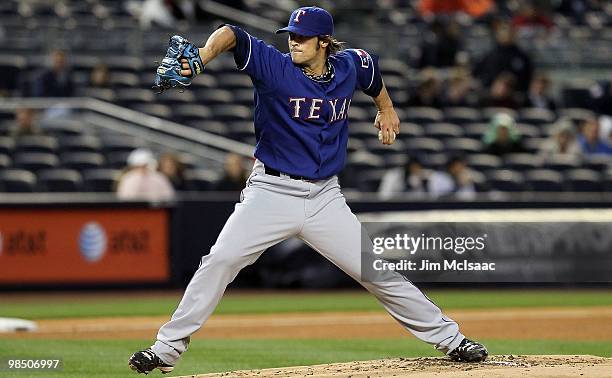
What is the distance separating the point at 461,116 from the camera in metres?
16.8

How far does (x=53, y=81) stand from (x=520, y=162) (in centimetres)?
577

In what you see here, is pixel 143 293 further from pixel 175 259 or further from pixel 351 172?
pixel 351 172

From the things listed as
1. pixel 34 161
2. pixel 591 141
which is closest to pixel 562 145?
pixel 591 141

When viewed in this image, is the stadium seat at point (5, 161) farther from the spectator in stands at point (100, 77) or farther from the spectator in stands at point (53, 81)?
the spectator in stands at point (100, 77)

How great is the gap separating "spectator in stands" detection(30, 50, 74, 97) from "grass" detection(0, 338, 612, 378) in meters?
6.25

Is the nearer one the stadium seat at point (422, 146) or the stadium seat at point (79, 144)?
the stadium seat at point (79, 144)

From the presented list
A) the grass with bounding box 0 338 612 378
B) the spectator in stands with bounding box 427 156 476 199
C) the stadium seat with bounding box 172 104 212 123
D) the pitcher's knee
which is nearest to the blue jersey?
the pitcher's knee

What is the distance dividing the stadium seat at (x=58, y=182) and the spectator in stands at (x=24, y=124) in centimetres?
62

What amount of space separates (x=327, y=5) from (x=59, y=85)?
4546 mm

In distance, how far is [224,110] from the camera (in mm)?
15859

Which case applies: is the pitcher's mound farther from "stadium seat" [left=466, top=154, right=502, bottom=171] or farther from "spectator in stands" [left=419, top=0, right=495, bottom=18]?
"spectator in stands" [left=419, top=0, right=495, bottom=18]

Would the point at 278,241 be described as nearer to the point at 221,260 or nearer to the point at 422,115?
the point at 221,260

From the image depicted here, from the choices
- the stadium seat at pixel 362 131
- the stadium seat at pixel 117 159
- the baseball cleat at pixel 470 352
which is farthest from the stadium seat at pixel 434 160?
the baseball cleat at pixel 470 352

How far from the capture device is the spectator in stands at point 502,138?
1579 cm
